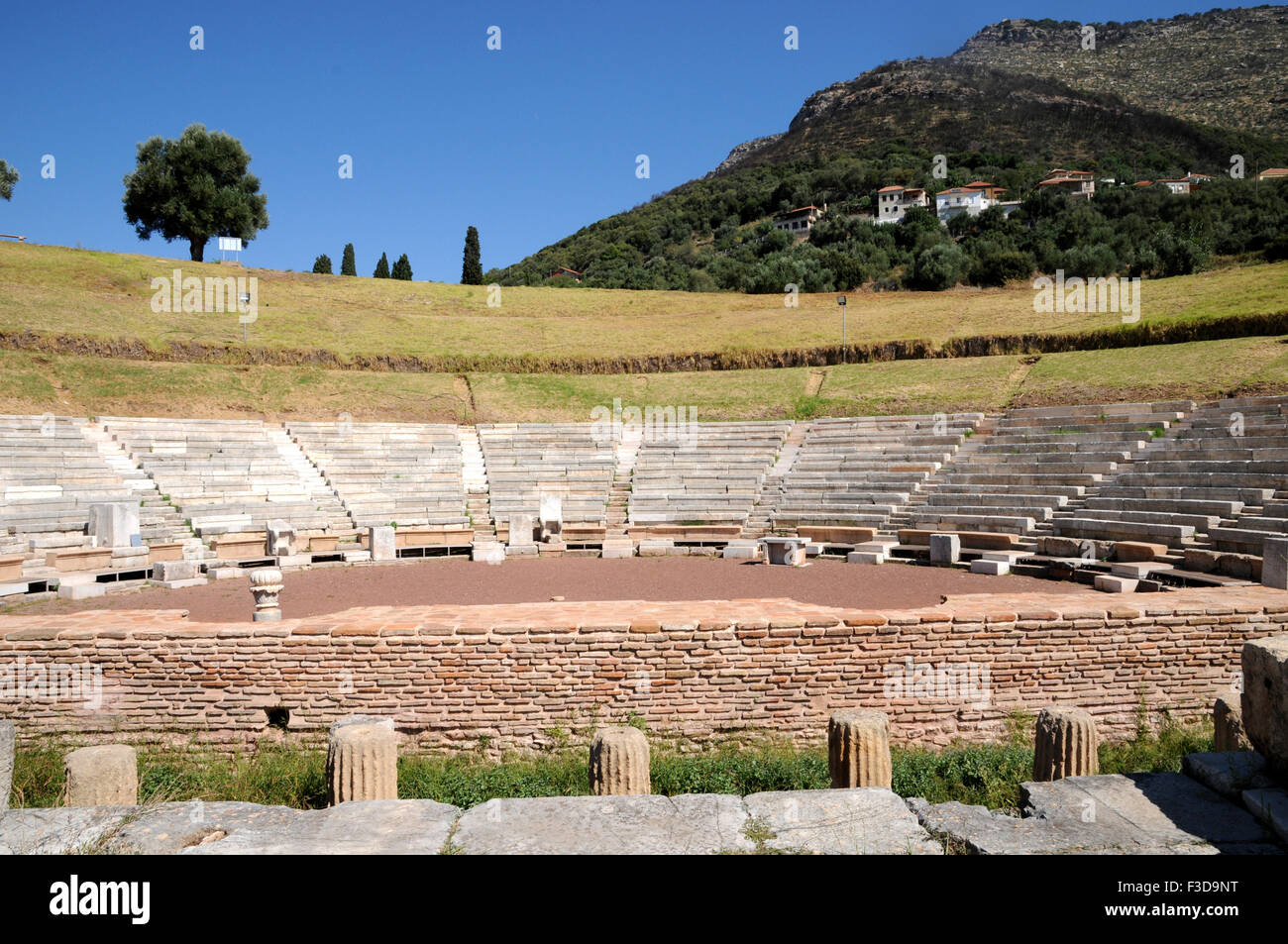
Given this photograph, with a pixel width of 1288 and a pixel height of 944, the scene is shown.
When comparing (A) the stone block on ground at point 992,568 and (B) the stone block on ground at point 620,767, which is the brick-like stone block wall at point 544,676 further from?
(A) the stone block on ground at point 992,568

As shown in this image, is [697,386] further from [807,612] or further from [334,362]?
[807,612]

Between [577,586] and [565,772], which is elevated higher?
[577,586]

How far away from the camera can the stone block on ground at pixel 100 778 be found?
17.6 feet

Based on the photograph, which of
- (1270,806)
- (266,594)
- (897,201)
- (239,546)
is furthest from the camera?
(897,201)

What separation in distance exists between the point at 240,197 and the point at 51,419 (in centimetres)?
3491

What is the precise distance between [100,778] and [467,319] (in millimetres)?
35197

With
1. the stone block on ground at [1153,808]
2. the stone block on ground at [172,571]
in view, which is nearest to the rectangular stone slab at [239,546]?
the stone block on ground at [172,571]

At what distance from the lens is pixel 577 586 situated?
556 inches

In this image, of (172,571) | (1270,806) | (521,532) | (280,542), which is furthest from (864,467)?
(1270,806)

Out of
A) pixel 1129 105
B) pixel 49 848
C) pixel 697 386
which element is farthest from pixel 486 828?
pixel 1129 105

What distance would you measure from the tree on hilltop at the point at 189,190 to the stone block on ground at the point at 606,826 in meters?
53.3

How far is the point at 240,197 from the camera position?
4997 cm

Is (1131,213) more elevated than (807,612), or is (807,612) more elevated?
(1131,213)

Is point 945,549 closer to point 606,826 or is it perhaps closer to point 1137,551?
point 1137,551
